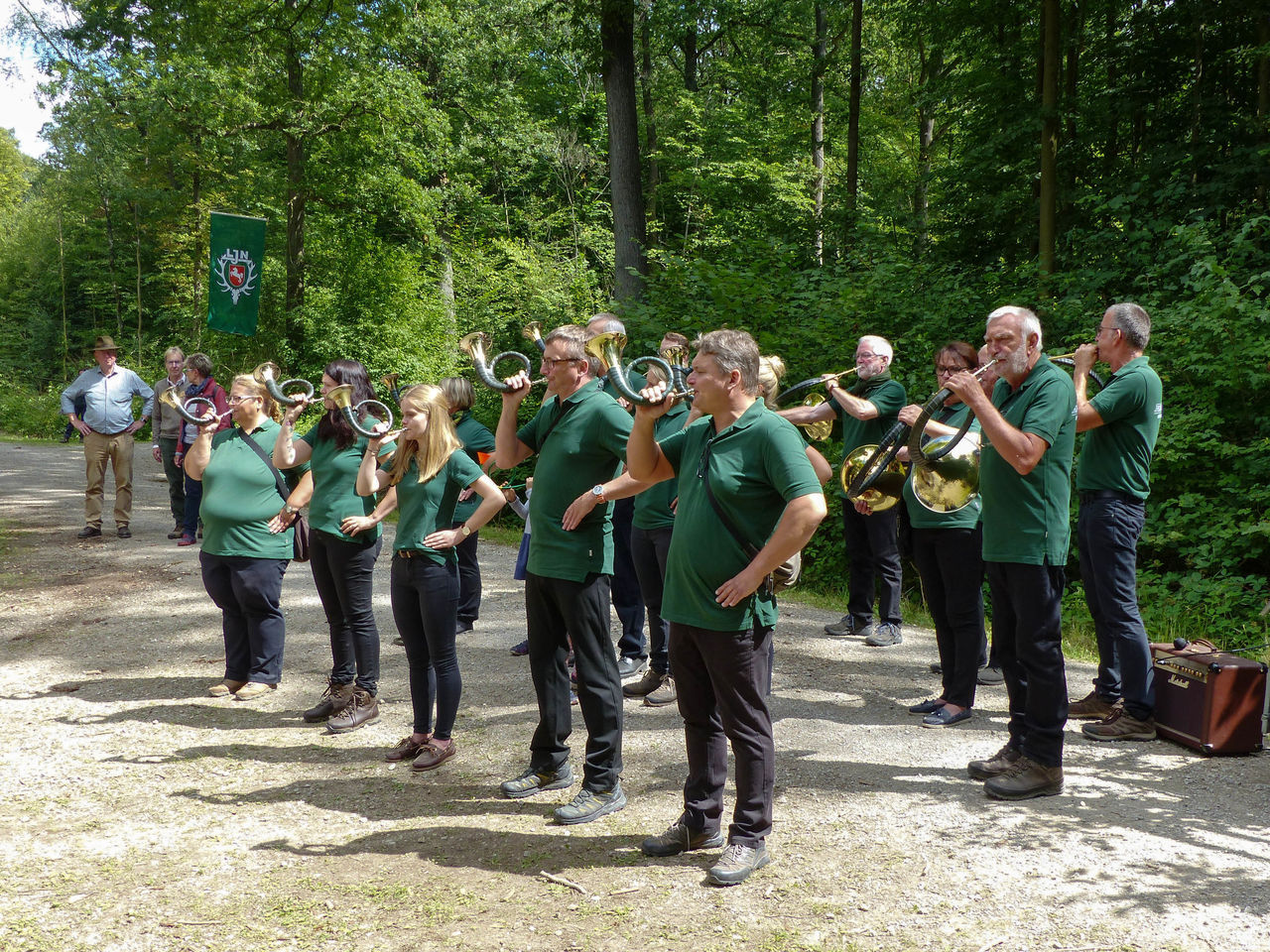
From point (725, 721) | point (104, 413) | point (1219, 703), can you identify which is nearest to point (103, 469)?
point (104, 413)

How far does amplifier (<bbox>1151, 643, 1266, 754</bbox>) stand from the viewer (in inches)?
191

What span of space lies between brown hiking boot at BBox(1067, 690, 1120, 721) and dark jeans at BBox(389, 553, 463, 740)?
11.2 feet

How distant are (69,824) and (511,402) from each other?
8.87ft

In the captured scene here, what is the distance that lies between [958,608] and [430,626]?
285cm

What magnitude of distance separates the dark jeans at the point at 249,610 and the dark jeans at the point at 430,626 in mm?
1500

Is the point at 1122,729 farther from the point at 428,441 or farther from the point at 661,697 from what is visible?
the point at 428,441

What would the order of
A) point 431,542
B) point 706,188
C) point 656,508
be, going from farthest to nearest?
point 706,188
point 656,508
point 431,542

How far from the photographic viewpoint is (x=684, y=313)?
475 inches

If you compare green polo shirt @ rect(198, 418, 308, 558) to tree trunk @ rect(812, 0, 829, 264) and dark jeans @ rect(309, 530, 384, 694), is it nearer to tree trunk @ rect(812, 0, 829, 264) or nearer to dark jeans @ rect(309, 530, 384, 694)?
dark jeans @ rect(309, 530, 384, 694)

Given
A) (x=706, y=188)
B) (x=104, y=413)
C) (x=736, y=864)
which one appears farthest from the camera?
(x=706, y=188)

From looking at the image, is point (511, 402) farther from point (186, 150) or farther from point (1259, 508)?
point (186, 150)

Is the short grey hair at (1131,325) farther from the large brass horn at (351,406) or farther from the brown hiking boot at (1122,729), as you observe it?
the large brass horn at (351,406)

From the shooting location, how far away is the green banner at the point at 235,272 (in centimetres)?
1539

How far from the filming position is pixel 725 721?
12.0 ft
